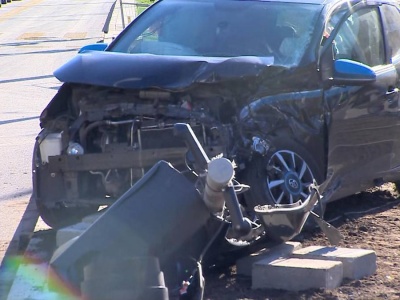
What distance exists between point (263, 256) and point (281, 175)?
0.82 meters

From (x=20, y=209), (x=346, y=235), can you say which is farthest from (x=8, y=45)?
(x=346, y=235)

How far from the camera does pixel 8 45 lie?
30.2 metres

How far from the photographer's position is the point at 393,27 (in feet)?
28.3

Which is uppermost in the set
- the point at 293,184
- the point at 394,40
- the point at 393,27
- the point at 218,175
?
the point at 393,27

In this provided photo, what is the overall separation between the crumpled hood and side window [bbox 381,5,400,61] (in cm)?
185

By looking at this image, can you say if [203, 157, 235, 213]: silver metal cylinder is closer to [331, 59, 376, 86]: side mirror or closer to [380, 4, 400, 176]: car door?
[331, 59, 376, 86]: side mirror

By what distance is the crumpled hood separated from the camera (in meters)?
6.61

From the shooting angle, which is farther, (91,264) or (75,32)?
(75,32)

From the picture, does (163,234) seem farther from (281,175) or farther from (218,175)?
(281,175)

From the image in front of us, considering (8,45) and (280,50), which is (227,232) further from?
(8,45)

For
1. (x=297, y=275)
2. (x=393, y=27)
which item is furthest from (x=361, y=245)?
(x=393, y=27)

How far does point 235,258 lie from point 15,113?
8948 mm

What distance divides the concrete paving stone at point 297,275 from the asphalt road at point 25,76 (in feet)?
7.32

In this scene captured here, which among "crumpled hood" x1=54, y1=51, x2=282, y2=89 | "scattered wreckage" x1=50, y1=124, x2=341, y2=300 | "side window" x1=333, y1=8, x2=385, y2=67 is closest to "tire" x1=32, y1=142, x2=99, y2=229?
"crumpled hood" x1=54, y1=51, x2=282, y2=89
